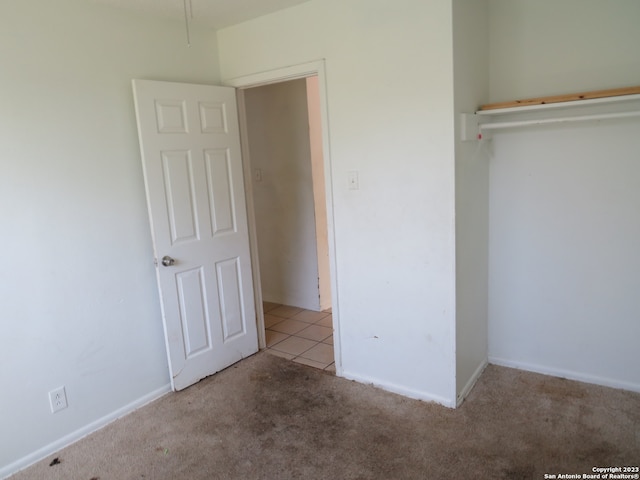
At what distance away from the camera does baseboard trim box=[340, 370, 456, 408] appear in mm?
2451

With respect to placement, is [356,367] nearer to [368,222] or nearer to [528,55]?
[368,222]

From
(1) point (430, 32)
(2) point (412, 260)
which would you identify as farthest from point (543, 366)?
(1) point (430, 32)

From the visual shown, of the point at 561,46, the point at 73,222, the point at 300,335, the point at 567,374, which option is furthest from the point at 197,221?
the point at 567,374

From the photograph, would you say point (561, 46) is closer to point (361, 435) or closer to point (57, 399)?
point (361, 435)

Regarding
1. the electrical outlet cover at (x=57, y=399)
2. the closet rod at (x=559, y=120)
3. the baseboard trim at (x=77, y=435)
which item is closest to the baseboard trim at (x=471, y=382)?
the closet rod at (x=559, y=120)

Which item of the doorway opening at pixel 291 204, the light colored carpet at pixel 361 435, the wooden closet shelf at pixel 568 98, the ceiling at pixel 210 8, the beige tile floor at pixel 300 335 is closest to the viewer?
the light colored carpet at pixel 361 435

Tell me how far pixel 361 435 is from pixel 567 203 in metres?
1.73

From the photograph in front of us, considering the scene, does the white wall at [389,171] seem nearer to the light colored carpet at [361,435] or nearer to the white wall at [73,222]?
the light colored carpet at [361,435]

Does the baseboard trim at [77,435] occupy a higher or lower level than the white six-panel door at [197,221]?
lower

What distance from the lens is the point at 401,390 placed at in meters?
2.60

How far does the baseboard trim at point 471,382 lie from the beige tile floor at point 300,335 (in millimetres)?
860

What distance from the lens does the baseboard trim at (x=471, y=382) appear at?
2473mm

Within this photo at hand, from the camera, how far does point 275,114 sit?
13.2ft

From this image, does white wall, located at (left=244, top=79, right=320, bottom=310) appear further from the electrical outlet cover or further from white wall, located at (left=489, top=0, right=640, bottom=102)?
the electrical outlet cover
